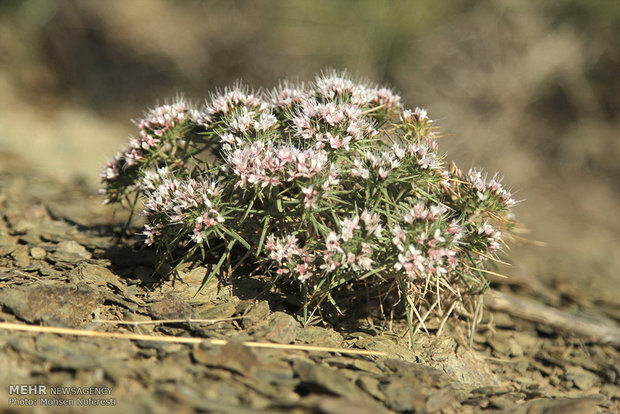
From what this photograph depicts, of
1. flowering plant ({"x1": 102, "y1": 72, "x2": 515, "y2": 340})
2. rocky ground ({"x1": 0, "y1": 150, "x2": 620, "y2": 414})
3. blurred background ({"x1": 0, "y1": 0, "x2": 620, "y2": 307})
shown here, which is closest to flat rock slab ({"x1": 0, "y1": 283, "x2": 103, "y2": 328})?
rocky ground ({"x1": 0, "y1": 150, "x2": 620, "y2": 414})

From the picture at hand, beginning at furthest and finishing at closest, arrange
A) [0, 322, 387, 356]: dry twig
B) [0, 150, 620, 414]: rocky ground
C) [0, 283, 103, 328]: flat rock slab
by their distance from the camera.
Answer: [0, 283, 103, 328]: flat rock slab
[0, 322, 387, 356]: dry twig
[0, 150, 620, 414]: rocky ground

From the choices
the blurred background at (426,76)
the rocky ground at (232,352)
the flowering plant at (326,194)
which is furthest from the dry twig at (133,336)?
the blurred background at (426,76)

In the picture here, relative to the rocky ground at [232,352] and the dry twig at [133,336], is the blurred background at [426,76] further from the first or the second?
the dry twig at [133,336]

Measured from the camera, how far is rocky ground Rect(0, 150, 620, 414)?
2436 millimetres

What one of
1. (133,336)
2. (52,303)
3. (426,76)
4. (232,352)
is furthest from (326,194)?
(426,76)

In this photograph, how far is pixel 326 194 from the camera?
297 cm

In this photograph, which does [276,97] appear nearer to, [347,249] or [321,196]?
[321,196]

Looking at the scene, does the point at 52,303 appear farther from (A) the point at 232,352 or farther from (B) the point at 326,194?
(B) the point at 326,194

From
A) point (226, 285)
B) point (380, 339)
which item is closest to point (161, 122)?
point (226, 285)

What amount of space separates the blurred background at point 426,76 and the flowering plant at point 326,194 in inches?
165

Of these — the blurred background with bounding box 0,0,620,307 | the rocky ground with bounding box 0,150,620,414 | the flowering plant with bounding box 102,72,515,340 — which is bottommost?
the rocky ground with bounding box 0,150,620,414

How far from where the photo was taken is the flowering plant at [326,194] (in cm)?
294

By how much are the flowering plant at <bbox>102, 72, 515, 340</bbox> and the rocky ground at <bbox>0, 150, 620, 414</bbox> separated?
1.01 feet

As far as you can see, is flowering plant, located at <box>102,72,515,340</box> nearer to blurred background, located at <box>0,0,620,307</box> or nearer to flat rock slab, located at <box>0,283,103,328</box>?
flat rock slab, located at <box>0,283,103,328</box>
